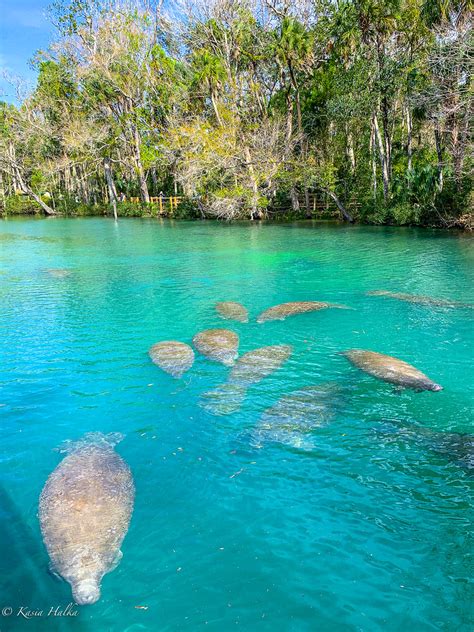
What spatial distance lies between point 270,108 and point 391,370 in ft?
120

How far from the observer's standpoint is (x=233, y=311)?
37.3 ft

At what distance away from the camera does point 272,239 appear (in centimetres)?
2645

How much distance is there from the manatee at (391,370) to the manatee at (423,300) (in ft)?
14.6

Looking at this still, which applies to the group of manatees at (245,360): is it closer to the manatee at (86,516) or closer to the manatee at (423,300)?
the manatee at (86,516)

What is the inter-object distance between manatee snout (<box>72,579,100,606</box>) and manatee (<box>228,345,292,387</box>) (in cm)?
401

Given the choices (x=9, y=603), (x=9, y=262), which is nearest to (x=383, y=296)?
(x=9, y=603)

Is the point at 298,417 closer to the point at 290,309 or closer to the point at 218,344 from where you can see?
the point at 218,344

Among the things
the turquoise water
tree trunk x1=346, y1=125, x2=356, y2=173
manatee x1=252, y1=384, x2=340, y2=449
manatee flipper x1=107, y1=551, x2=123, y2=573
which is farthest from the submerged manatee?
tree trunk x1=346, y1=125, x2=356, y2=173

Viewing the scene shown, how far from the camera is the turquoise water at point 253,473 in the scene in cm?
342

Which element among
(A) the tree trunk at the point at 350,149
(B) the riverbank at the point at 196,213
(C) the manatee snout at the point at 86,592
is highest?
(A) the tree trunk at the point at 350,149

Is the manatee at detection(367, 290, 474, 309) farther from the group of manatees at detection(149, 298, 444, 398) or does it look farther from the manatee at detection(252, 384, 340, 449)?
the manatee at detection(252, 384, 340, 449)

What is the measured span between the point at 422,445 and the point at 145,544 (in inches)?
131

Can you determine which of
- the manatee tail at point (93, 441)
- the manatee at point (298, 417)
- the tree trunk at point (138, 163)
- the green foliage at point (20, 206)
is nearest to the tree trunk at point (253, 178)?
the tree trunk at point (138, 163)

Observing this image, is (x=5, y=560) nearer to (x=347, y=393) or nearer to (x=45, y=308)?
Result: (x=347, y=393)
